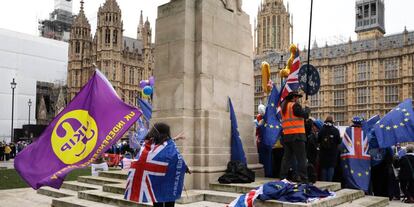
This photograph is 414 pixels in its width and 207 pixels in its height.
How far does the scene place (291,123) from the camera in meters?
7.63

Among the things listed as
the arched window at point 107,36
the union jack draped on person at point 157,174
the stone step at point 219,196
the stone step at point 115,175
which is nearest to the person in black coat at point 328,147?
the stone step at point 219,196

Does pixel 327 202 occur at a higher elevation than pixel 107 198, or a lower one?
higher

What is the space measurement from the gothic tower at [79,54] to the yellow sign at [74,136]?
71149mm

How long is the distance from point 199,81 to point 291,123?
213 cm

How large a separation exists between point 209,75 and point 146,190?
13.9 feet

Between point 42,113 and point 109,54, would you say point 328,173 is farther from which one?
point 109,54

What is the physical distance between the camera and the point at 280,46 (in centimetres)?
9588

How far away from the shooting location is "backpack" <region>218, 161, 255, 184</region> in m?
8.16

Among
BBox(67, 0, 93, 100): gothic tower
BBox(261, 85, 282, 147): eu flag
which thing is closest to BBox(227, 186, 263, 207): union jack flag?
BBox(261, 85, 282, 147): eu flag

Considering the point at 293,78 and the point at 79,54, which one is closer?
the point at 293,78

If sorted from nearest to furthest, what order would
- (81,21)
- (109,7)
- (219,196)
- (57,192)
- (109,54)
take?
(219,196), (57,192), (109,54), (109,7), (81,21)

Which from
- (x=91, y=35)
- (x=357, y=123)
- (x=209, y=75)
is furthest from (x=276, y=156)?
(x=91, y=35)

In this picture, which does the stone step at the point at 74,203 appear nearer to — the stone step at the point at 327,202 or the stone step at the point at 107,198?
the stone step at the point at 107,198

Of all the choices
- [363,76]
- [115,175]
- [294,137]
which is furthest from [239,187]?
[363,76]
